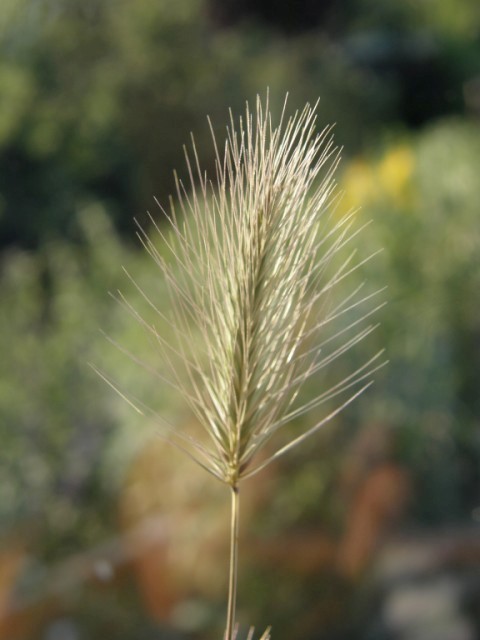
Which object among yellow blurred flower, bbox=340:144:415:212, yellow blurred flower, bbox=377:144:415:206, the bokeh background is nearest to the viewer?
the bokeh background

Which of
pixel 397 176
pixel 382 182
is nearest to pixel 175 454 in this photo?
pixel 382 182

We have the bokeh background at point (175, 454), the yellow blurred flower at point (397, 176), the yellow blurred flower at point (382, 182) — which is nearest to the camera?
the bokeh background at point (175, 454)

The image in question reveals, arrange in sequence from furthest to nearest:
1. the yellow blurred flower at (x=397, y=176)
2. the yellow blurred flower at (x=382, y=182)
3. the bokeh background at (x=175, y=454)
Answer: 1. the yellow blurred flower at (x=397, y=176)
2. the yellow blurred flower at (x=382, y=182)
3. the bokeh background at (x=175, y=454)

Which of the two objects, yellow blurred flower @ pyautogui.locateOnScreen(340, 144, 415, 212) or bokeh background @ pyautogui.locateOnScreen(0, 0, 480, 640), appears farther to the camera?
yellow blurred flower @ pyautogui.locateOnScreen(340, 144, 415, 212)

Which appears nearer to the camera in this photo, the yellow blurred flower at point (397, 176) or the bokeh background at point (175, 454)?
the bokeh background at point (175, 454)

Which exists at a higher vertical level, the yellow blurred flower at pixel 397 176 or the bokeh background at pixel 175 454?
the yellow blurred flower at pixel 397 176

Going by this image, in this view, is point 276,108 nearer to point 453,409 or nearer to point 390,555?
point 453,409

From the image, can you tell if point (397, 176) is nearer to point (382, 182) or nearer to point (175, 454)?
point (382, 182)

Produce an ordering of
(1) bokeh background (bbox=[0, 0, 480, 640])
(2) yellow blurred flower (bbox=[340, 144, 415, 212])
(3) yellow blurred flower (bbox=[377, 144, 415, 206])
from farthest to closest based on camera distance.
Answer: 1. (3) yellow blurred flower (bbox=[377, 144, 415, 206])
2. (2) yellow blurred flower (bbox=[340, 144, 415, 212])
3. (1) bokeh background (bbox=[0, 0, 480, 640])
